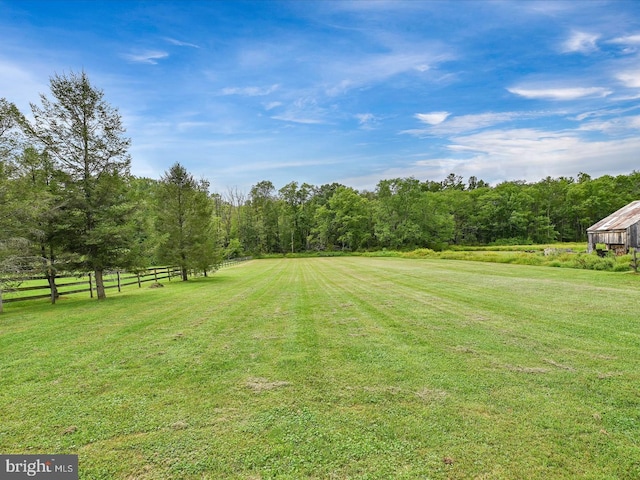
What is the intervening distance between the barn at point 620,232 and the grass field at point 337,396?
20.6 meters

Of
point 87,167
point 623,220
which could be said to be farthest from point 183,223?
point 623,220

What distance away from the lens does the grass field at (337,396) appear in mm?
2734

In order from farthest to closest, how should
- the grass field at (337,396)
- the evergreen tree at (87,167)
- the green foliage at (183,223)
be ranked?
the green foliage at (183,223)
the evergreen tree at (87,167)
the grass field at (337,396)

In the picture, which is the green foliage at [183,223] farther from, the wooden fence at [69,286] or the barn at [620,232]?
the barn at [620,232]

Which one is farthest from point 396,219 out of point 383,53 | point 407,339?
point 407,339

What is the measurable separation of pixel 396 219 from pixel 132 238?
52579 millimetres

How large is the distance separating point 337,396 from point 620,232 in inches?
1147

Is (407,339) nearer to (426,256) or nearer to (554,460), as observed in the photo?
(554,460)

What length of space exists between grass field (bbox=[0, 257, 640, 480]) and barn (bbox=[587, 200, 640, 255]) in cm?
2062

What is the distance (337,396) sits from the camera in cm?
395

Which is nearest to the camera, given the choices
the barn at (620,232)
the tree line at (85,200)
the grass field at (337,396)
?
the grass field at (337,396)

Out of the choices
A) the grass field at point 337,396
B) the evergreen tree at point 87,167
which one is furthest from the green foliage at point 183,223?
the grass field at point 337,396

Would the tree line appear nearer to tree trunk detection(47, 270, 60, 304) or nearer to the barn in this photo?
tree trunk detection(47, 270, 60, 304)

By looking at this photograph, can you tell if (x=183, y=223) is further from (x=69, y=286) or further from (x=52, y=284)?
Answer: (x=52, y=284)
